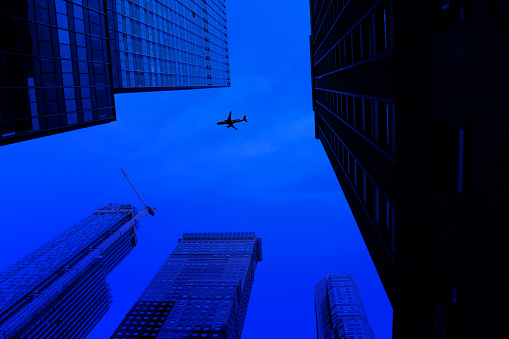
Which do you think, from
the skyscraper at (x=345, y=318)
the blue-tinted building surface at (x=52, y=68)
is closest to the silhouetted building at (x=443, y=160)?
the blue-tinted building surface at (x=52, y=68)

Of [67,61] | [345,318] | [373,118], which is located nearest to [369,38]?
[373,118]

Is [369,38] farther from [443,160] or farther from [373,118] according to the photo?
[443,160]

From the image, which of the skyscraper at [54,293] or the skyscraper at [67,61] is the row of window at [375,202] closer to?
the skyscraper at [67,61]

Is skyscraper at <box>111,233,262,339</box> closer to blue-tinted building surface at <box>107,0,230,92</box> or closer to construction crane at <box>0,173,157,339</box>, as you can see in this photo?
construction crane at <box>0,173,157,339</box>

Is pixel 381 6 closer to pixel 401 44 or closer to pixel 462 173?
pixel 401 44

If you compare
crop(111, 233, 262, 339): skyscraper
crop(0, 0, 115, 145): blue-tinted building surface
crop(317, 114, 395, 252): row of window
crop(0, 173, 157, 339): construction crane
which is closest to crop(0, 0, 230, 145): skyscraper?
crop(0, 0, 115, 145): blue-tinted building surface

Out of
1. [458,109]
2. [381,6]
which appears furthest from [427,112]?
[381,6]

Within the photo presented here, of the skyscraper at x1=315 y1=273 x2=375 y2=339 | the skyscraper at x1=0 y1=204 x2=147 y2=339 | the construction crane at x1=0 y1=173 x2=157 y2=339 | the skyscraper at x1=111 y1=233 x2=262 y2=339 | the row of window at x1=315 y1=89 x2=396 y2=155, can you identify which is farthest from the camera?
the skyscraper at x1=315 y1=273 x2=375 y2=339
